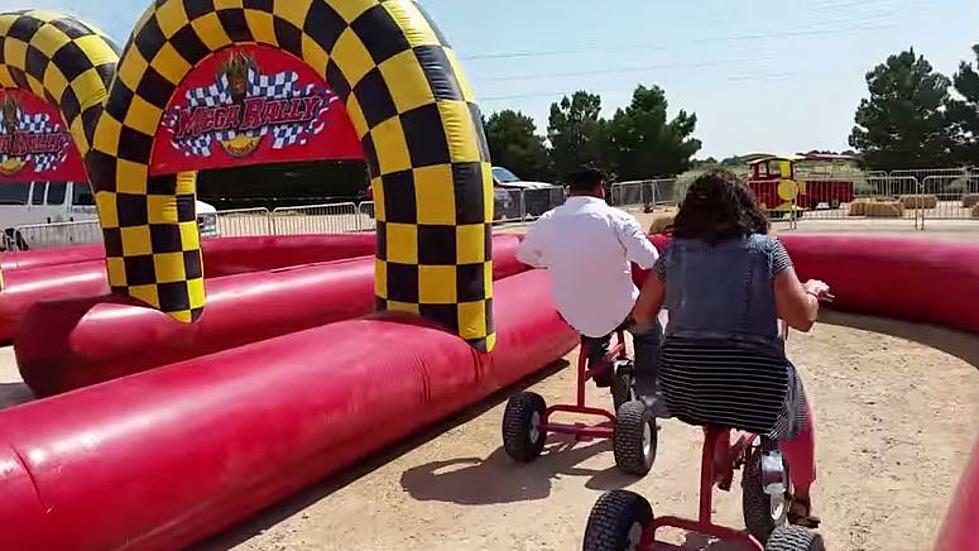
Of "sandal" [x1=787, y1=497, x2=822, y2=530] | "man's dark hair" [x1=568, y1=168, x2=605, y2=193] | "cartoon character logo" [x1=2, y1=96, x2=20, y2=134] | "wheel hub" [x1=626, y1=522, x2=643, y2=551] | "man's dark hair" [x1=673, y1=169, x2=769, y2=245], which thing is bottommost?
"sandal" [x1=787, y1=497, x2=822, y2=530]

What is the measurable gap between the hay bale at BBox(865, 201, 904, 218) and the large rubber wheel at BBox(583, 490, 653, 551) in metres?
20.6

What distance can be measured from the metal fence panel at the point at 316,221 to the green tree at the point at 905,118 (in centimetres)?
2932

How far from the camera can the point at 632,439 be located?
401 cm

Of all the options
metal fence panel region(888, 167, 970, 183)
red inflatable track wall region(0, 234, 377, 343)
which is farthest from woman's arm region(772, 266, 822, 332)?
metal fence panel region(888, 167, 970, 183)

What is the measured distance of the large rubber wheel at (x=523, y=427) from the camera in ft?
14.0

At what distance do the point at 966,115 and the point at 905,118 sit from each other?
2.38m

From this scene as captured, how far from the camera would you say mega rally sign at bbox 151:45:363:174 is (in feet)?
Result: 20.7

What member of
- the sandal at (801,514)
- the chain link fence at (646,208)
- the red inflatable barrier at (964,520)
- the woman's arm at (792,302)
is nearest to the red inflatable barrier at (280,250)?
the chain link fence at (646,208)

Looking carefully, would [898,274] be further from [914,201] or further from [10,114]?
[914,201]

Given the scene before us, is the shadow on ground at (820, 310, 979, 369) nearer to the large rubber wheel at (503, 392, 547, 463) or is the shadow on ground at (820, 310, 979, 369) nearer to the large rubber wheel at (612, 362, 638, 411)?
the large rubber wheel at (612, 362, 638, 411)

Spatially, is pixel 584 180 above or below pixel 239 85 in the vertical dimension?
below

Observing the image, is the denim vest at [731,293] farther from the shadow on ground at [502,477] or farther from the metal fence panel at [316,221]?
the metal fence panel at [316,221]

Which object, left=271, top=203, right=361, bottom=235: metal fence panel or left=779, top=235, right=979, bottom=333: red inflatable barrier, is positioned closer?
left=779, top=235, right=979, bottom=333: red inflatable barrier

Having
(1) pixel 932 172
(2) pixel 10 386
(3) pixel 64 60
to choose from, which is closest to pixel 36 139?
(3) pixel 64 60
